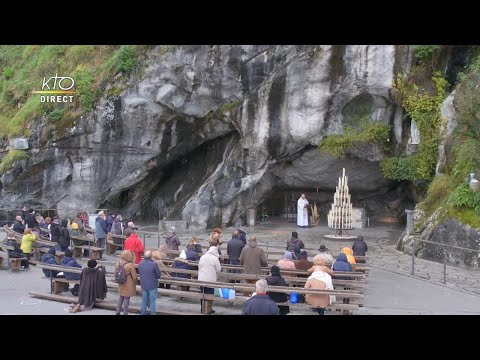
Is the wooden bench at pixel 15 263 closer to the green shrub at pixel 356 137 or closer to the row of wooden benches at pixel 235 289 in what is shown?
the row of wooden benches at pixel 235 289

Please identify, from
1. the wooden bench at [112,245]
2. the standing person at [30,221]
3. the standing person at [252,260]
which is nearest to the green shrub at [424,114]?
the standing person at [252,260]

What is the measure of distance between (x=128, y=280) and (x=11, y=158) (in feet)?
56.9

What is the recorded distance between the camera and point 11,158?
2656 cm

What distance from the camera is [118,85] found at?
25750 mm

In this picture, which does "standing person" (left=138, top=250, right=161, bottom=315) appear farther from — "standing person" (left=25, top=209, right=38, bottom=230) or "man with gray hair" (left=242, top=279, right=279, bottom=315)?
"standing person" (left=25, top=209, right=38, bottom=230)

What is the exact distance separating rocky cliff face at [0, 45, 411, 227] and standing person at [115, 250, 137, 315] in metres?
13.6

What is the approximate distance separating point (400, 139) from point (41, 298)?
1557 centimetres

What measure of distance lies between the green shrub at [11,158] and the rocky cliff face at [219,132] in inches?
11.0

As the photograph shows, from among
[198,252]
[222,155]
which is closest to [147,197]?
[222,155]

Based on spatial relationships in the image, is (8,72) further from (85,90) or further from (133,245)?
(133,245)

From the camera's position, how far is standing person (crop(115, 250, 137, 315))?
11.5m

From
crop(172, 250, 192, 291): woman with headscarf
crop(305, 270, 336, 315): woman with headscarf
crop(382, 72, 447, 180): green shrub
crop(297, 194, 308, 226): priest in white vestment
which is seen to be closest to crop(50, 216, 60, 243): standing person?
crop(172, 250, 192, 291): woman with headscarf

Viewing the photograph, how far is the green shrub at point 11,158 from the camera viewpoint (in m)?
26.5

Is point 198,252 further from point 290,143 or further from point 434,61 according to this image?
point 434,61
